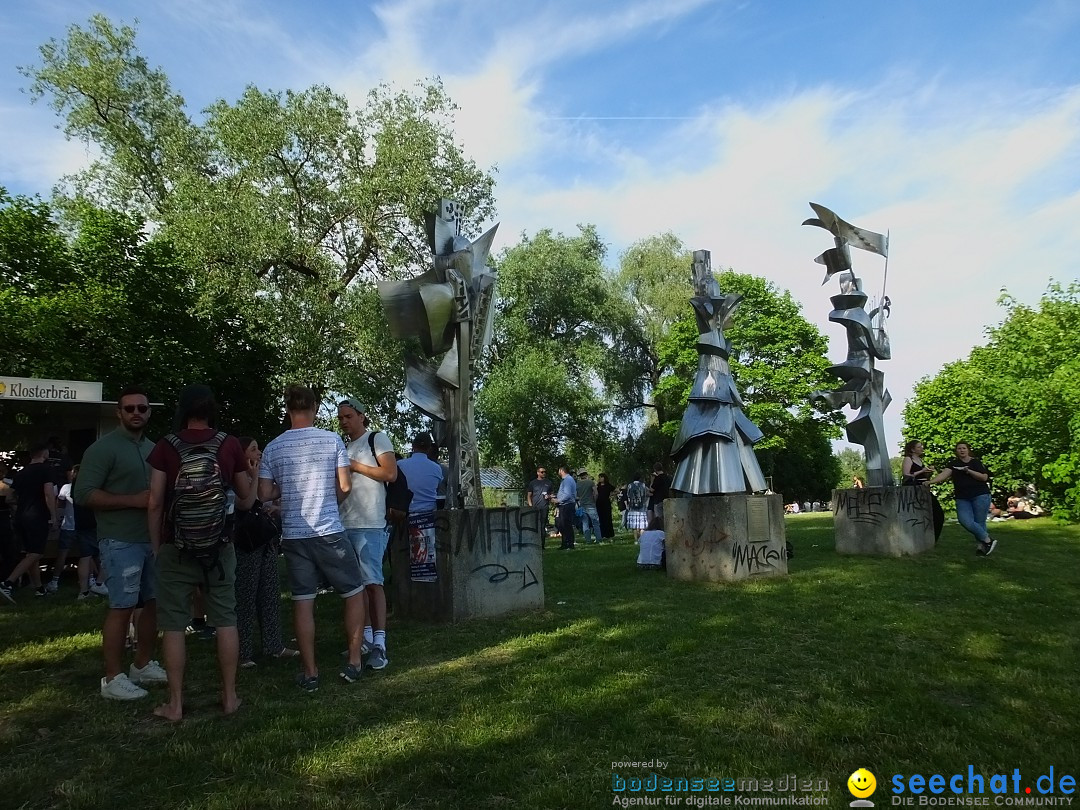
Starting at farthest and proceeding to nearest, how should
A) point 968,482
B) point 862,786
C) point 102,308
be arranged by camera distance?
point 102,308 → point 968,482 → point 862,786

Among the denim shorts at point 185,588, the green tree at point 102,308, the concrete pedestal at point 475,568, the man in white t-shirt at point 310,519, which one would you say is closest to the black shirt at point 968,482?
the concrete pedestal at point 475,568

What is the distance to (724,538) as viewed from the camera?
29.7 feet

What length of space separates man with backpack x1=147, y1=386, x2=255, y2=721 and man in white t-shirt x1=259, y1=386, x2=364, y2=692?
0.46 metres

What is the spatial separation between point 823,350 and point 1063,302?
512 inches

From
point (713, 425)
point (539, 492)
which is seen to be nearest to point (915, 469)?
point (713, 425)

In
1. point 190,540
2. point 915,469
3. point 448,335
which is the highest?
point 448,335

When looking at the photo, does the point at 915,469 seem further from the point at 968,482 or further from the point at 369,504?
the point at 369,504

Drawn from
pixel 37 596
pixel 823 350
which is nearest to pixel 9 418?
pixel 37 596

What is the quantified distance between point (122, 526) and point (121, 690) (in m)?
0.95

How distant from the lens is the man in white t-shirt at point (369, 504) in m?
5.44

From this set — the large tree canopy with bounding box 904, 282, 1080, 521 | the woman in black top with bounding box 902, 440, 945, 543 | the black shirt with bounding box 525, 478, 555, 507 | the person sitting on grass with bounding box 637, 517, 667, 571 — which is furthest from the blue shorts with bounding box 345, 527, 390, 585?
the large tree canopy with bounding box 904, 282, 1080, 521

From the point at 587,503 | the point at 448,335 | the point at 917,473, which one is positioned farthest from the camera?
the point at 587,503

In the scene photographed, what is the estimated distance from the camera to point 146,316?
18.0 m

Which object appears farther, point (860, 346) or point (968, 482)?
point (860, 346)
